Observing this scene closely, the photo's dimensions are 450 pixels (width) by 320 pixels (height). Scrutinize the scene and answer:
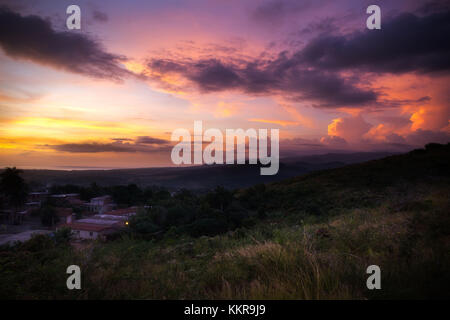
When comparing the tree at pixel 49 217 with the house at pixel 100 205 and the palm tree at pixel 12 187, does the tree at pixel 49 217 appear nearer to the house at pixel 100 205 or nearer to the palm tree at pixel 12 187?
the palm tree at pixel 12 187

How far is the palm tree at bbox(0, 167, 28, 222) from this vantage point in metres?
24.6

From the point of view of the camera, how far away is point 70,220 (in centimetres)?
2822

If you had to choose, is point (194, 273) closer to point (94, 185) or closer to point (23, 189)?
point (23, 189)

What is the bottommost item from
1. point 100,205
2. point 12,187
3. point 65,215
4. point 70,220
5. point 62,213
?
point 70,220

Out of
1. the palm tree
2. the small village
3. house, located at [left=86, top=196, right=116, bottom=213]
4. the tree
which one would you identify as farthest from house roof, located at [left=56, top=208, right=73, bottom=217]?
house, located at [left=86, top=196, right=116, bottom=213]

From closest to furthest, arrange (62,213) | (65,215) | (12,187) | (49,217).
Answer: (12,187) → (49,217) → (62,213) → (65,215)

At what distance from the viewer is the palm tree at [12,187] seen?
24.6 meters

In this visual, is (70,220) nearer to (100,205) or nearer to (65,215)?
(65,215)

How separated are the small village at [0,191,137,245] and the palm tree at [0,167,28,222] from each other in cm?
101

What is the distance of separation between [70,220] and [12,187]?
23.8 feet

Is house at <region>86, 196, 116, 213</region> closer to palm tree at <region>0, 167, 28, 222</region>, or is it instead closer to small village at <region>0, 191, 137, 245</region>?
small village at <region>0, 191, 137, 245</region>

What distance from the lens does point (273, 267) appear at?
340cm

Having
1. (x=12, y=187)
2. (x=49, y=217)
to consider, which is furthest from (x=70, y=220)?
(x=12, y=187)

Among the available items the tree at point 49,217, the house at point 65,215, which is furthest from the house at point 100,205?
the tree at point 49,217
